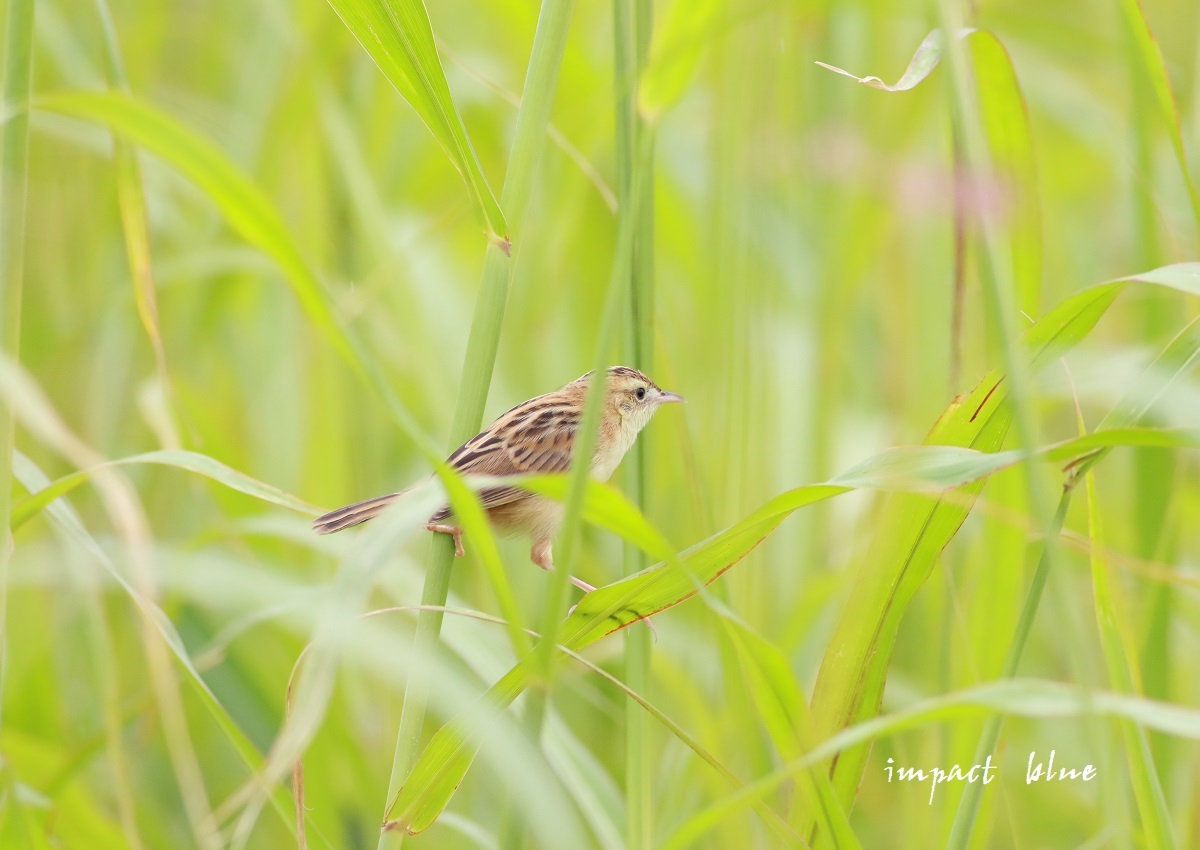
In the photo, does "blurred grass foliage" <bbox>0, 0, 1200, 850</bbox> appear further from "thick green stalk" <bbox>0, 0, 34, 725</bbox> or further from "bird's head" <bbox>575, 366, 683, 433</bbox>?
"bird's head" <bbox>575, 366, 683, 433</bbox>

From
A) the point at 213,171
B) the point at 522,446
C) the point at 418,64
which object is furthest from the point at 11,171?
the point at 522,446

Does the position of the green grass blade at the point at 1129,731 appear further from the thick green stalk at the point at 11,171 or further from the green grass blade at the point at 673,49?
the thick green stalk at the point at 11,171

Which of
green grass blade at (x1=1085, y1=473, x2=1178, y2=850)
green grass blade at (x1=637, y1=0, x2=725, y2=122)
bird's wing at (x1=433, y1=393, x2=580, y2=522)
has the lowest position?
green grass blade at (x1=1085, y1=473, x2=1178, y2=850)

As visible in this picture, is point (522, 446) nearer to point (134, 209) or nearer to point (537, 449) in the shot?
point (537, 449)

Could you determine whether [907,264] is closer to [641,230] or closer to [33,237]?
[641,230]

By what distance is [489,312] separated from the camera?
5.09ft

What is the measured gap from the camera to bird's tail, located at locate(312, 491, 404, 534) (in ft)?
7.50

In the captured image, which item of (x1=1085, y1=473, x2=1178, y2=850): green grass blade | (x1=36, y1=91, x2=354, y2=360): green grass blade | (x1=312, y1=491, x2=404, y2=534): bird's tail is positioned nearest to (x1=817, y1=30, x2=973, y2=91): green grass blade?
(x1=1085, y1=473, x2=1178, y2=850): green grass blade

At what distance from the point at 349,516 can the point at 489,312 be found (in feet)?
3.05

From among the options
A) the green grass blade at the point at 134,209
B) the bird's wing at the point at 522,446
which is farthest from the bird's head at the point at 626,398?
the green grass blade at the point at 134,209

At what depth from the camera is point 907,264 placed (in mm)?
4051

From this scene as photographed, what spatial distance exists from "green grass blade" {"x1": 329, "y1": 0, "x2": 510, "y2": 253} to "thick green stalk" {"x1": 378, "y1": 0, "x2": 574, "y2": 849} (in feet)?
0.21

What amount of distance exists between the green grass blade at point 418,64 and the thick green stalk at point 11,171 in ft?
1.42

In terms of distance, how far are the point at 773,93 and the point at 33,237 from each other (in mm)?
2914
